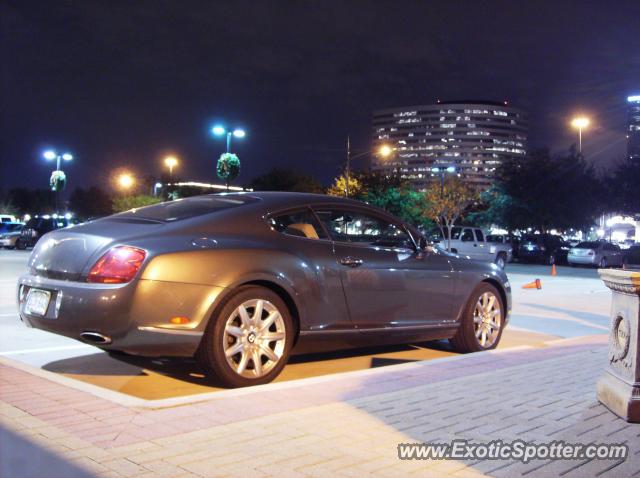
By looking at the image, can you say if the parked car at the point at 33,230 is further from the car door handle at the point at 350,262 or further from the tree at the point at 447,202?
the car door handle at the point at 350,262

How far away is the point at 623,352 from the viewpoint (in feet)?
16.6

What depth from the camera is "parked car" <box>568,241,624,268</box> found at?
34625mm

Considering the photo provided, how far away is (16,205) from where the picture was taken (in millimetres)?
108500

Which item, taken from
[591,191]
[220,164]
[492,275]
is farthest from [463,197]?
[492,275]

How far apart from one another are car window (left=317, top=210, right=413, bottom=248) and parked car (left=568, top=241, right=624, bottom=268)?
29.8 m

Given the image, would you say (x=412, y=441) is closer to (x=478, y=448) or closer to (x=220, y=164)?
(x=478, y=448)

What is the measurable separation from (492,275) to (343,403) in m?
3.57

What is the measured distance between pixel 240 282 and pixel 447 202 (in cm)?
4469

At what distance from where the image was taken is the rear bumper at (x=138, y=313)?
530cm

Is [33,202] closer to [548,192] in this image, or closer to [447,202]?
[447,202]

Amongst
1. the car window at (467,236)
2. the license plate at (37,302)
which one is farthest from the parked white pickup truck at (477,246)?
the license plate at (37,302)

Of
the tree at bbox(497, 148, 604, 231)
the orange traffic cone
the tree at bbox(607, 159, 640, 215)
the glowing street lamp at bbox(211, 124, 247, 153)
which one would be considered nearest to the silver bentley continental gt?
the orange traffic cone

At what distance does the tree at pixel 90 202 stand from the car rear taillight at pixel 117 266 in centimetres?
10488

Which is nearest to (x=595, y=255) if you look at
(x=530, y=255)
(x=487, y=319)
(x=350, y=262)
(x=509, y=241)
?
(x=530, y=255)
